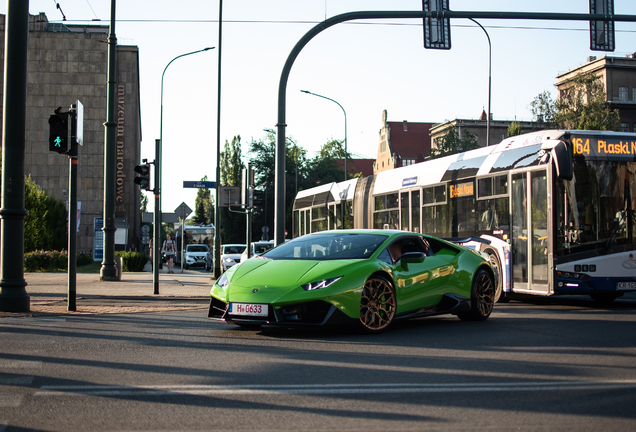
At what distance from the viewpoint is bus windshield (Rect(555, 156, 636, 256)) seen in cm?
1268

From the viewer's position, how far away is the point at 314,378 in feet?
19.6

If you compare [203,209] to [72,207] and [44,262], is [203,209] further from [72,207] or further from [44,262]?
[72,207]

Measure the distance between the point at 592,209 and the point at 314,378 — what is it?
27.9 ft

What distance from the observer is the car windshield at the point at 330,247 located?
9406 mm

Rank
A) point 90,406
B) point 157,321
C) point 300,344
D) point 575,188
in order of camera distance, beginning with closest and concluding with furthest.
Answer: point 90,406, point 300,344, point 157,321, point 575,188

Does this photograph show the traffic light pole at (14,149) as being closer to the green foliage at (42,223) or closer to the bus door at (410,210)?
the bus door at (410,210)

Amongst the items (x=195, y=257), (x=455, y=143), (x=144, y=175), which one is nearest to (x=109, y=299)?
(x=144, y=175)

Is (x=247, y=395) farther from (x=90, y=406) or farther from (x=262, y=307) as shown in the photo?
(x=262, y=307)

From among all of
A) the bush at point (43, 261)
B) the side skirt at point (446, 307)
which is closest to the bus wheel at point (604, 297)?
the side skirt at point (446, 307)

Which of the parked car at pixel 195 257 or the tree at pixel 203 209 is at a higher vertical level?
the tree at pixel 203 209

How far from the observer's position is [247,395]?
209 inches

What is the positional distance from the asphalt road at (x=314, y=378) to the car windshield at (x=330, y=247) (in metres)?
1.00

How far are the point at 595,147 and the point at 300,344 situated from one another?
7741mm

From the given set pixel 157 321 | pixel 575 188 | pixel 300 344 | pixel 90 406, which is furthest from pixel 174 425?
pixel 575 188
